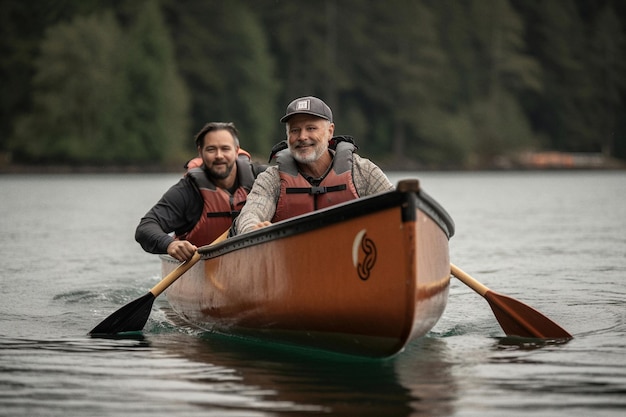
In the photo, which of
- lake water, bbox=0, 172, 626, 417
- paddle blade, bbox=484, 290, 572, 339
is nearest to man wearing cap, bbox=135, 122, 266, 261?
lake water, bbox=0, 172, 626, 417

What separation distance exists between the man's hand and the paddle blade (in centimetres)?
204

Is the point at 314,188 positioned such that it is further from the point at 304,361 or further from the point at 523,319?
the point at 523,319

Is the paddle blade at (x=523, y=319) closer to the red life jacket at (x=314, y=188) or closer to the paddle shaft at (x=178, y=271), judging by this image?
the red life jacket at (x=314, y=188)

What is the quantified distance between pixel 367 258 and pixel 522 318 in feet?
6.48

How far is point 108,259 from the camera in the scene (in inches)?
556

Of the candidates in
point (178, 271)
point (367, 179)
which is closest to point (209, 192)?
point (178, 271)

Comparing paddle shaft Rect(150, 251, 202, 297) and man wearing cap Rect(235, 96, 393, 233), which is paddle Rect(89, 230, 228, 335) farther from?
man wearing cap Rect(235, 96, 393, 233)

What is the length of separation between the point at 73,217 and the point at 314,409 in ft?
60.0

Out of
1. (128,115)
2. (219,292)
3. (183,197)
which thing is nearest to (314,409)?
(219,292)

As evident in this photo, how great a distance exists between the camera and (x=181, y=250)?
24.3 feet

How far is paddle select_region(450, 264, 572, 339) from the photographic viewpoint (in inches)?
296

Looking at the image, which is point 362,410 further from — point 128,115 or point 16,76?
point 16,76

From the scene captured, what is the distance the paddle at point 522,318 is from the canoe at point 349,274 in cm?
102

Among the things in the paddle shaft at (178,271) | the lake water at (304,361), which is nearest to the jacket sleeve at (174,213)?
the paddle shaft at (178,271)
